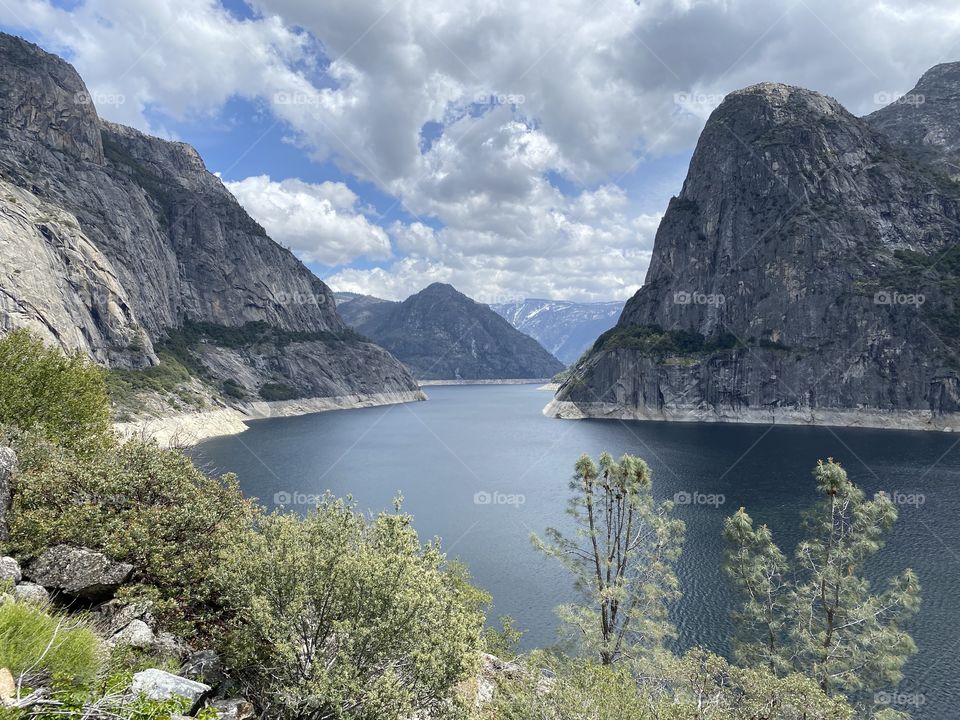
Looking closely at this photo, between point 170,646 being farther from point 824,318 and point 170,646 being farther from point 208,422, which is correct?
point 824,318

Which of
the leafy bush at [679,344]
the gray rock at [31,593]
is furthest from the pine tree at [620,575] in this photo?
the leafy bush at [679,344]

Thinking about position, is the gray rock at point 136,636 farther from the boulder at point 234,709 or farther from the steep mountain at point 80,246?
the steep mountain at point 80,246

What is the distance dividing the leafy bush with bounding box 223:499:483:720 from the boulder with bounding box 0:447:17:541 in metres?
6.67

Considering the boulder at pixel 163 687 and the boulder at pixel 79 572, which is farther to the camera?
the boulder at pixel 79 572

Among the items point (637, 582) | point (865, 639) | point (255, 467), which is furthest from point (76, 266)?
point (865, 639)

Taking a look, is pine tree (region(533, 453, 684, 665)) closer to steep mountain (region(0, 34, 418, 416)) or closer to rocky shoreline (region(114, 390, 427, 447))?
rocky shoreline (region(114, 390, 427, 447))

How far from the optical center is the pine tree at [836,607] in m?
24.3

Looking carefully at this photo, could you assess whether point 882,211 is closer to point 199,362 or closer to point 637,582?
point 637,582

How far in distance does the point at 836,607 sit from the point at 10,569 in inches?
1272

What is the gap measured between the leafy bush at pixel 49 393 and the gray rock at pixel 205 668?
1994 cm

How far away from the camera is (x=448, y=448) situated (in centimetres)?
11625

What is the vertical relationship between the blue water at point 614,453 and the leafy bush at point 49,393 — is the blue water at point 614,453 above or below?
below

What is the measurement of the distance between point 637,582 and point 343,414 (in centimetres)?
17510

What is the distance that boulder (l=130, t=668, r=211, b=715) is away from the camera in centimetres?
922
